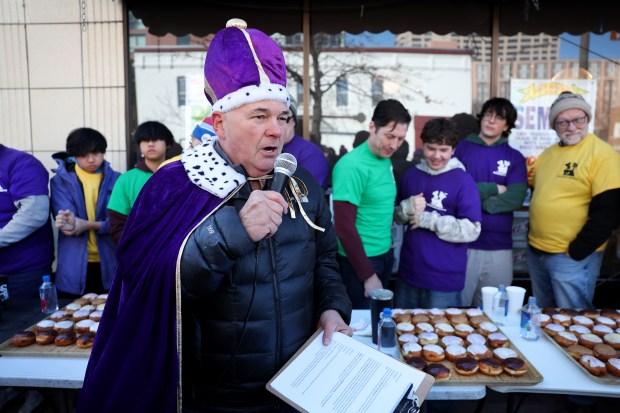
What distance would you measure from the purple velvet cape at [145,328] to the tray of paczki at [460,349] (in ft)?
4.17

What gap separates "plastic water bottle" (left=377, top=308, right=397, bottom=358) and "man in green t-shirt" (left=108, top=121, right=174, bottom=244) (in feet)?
7.18

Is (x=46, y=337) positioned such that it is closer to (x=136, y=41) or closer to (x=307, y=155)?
(x=307, y=155)

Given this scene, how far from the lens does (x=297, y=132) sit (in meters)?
5.21

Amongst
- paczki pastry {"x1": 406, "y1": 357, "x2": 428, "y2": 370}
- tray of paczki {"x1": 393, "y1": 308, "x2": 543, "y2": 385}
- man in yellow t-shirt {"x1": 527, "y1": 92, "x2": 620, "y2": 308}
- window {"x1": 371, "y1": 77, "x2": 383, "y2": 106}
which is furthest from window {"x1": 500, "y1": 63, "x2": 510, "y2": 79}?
paczki pastry {"x1": 406, "y1": 357, "x2": 428, "y2": 370}

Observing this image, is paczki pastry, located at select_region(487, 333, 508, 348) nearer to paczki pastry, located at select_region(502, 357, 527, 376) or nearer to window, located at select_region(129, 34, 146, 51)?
paczki pastry, located at select_region(502, 357, 527, 376)

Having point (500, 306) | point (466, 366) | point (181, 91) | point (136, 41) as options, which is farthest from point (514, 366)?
point (136, 41)

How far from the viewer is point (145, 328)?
1.38 metres

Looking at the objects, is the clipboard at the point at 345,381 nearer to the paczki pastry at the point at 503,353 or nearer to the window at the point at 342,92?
the paczki pastry at the point at 503,353

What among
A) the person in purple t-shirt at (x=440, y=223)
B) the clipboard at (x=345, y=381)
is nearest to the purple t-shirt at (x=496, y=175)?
the person in purple t-shirt at (x=440, y=223)

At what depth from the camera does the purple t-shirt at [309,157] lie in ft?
11.8

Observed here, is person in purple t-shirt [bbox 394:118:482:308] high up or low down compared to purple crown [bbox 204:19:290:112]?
down

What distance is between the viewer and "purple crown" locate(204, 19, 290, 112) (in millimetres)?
1431

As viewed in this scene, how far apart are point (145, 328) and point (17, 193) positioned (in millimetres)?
2639

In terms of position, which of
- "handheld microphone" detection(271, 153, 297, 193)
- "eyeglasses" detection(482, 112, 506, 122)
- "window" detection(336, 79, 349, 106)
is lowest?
"handheld microphone" detection(271, 153, 297, 193)
